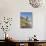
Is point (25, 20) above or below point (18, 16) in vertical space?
below

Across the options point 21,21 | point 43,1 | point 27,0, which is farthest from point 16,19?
point 43,1

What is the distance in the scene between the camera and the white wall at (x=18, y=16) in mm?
5430

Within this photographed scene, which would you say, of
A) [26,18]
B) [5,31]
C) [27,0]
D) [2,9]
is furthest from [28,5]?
[5,31]

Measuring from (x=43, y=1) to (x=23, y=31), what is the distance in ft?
5.07

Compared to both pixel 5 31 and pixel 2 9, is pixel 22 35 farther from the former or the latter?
pixel 2 9

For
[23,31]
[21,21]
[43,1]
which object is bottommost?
[23,31]

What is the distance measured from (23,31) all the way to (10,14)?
0.90 m

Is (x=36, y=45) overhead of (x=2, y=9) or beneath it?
beneath

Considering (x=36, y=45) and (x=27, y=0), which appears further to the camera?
(x=27, y=0)

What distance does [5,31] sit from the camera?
17.7 feet

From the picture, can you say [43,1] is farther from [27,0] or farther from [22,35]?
[22,35]

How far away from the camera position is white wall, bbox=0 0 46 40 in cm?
543

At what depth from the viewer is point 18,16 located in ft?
18.0

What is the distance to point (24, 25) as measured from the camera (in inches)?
217
